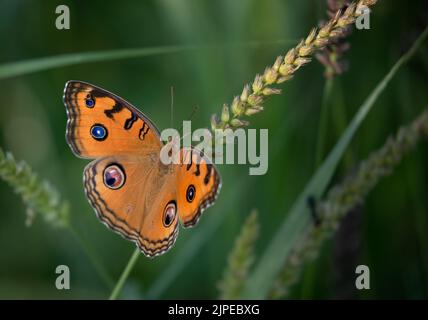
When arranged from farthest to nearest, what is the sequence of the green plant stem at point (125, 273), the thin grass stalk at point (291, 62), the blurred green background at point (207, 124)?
1. the blurred green background at point (207, 124)
2. the green plant stem at point (125, 273)
3. the thin grass stalk at point (291, 62)

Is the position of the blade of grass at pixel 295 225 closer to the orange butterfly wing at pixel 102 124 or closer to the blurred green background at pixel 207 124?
the blurred green background at pixel 207 124

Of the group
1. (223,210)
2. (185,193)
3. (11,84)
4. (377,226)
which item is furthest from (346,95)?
(11,84)

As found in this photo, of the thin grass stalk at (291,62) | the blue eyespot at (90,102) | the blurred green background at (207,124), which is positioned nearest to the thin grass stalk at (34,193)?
the blue eyespot at (90,102)

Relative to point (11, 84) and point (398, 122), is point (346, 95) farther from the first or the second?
point (11, 84)

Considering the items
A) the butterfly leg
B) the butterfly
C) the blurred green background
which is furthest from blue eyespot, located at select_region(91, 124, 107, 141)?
the butterfly leg

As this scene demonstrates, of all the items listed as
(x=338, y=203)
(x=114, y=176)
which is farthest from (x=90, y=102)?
(x=338, y=203)
